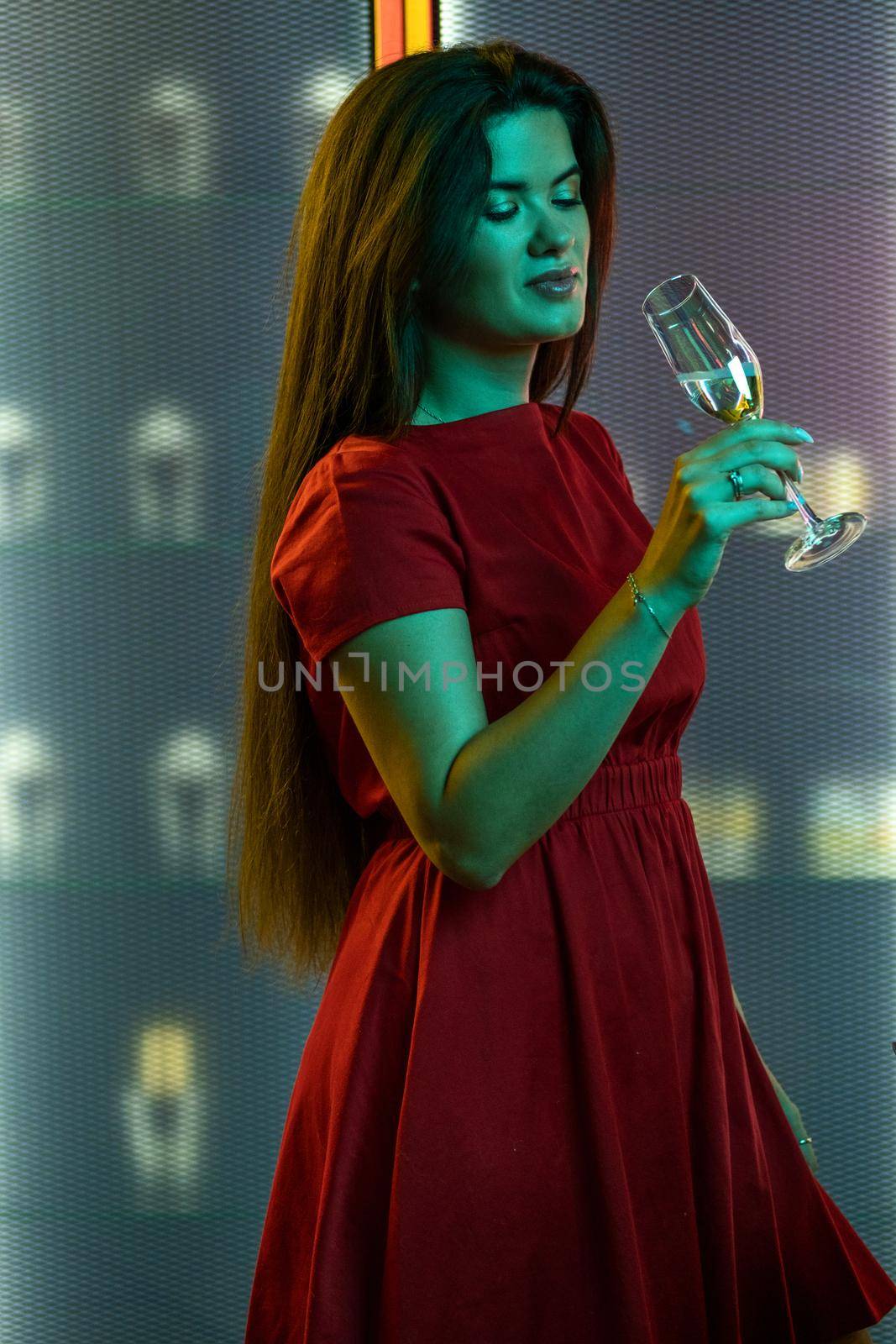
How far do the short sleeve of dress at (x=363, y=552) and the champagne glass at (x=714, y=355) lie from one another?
216mm

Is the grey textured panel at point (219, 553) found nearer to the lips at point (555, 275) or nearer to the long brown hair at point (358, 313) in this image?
the long brown hair at point (358, 313)

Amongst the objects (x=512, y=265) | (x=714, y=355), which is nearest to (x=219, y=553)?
(x=512, y=265)

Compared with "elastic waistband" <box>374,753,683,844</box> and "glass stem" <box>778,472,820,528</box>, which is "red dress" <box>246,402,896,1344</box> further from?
"glass stem" <box>778,472,820,528</box>

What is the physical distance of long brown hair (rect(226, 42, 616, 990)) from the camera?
3.58 feet

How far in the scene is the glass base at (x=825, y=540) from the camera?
3.26 ft

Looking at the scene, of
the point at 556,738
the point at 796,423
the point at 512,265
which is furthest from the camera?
the point at 796,423

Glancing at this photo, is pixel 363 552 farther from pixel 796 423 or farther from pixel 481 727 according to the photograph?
pixel 796 423

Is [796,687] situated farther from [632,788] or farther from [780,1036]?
[632,788]

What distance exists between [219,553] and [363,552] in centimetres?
102

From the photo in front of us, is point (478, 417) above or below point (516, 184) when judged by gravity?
below

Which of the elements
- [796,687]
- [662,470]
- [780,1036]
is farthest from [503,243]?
[780,1036]

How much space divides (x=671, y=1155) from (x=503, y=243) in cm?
72

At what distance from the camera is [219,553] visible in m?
1.99

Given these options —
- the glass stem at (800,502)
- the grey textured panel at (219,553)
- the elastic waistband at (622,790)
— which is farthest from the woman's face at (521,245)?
the grey textured panel at (219,553)
